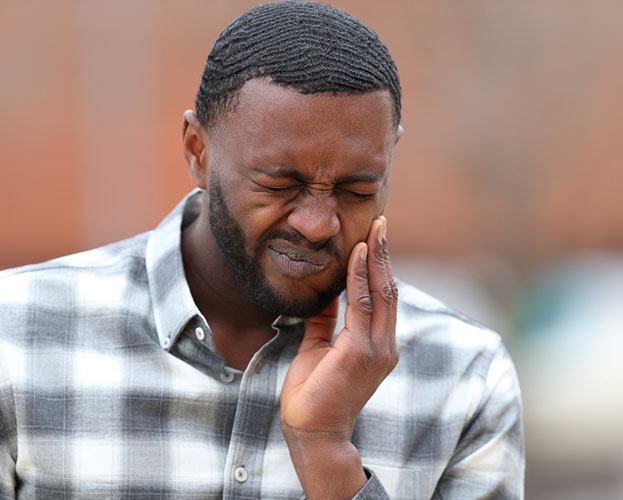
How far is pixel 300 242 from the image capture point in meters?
2.93

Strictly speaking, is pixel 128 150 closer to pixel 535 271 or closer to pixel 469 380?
pixel 535 271

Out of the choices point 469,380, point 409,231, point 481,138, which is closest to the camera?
point 469,380

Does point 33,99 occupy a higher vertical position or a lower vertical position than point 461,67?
lower

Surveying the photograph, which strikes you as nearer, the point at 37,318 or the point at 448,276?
the point at 37,318

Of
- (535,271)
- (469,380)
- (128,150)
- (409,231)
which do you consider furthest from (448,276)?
(469,380)

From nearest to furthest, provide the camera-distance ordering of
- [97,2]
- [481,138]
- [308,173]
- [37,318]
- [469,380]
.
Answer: [308,173], [37,318], [469,380], [481,138], [97,2]

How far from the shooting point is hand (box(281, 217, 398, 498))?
2936 mm

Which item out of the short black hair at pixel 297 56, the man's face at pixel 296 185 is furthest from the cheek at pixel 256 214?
the short black hair at pixel 297 56

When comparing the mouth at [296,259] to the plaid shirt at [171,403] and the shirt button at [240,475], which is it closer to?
the plaid shirt at [171,403]

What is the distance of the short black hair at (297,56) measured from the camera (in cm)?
291

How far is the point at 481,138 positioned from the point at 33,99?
20.4 feet

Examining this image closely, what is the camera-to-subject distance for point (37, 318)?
3082mm

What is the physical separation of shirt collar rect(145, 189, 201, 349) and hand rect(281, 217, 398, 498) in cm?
30

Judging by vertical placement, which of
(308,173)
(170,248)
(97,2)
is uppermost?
(308,173)
